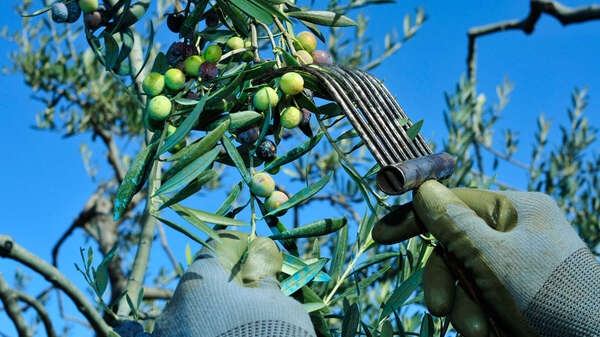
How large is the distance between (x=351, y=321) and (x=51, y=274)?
1751mm

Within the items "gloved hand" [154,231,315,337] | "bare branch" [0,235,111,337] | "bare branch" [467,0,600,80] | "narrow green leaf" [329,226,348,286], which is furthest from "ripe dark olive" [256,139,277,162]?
"bare branch" [467,0,600,80]

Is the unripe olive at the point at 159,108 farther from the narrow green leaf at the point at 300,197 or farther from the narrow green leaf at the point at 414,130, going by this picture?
the narrow green leaf at the point at 414,130

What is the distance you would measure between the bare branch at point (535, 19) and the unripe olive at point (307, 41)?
9.79 feet

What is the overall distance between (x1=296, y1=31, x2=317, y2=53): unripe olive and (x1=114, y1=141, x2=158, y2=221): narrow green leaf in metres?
0.42

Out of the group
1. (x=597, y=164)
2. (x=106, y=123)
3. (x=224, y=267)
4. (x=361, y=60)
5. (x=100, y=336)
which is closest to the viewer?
(x=224, y=267)

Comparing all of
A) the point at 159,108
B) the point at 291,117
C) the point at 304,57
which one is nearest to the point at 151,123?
the point at 159,108

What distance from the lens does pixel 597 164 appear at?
405 cm

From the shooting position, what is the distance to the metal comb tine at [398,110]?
1.04 m

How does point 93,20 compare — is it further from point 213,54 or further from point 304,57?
point 304,57

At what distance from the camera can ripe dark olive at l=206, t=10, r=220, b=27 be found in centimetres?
134

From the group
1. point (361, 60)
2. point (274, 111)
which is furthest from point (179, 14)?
point (361, 60)

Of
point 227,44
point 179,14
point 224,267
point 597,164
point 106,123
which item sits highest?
point 106,123

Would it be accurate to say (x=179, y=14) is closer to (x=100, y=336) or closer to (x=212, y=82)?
(x=212, y=82)

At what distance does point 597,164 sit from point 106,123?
393 centimetres
